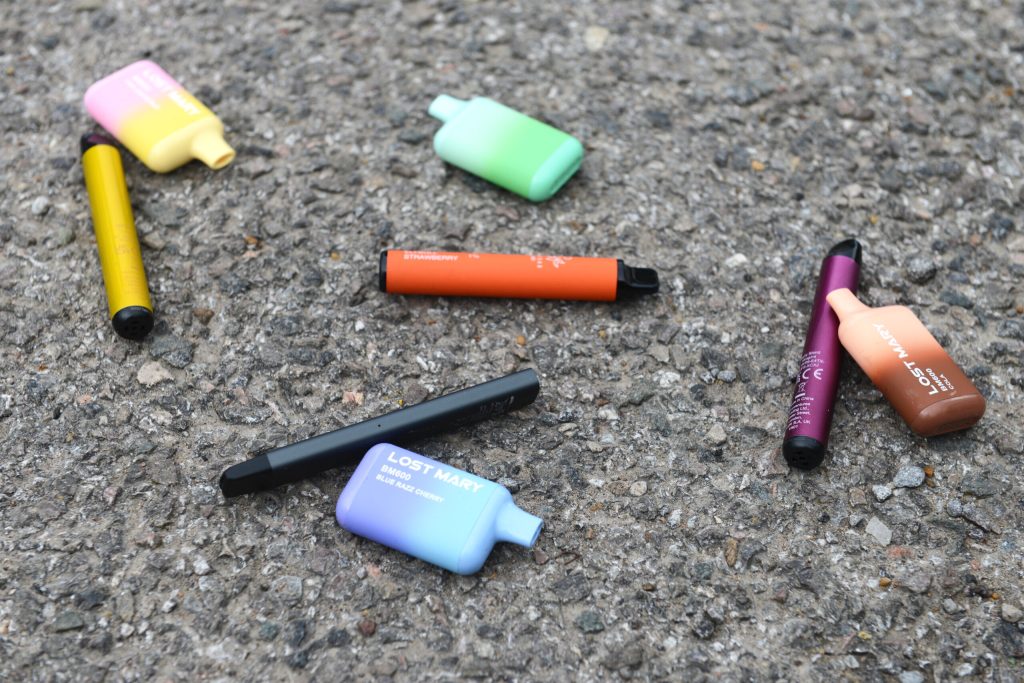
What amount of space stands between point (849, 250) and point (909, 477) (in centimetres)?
40

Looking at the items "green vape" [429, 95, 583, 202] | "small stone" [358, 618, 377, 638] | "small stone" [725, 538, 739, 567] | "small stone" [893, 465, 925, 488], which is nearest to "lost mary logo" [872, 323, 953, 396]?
"small stone" [893, 465, 925, 488]

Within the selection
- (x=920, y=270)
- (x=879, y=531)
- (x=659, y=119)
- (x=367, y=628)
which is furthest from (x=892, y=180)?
(x=367, y=628)

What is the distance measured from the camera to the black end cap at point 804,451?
1.43 m

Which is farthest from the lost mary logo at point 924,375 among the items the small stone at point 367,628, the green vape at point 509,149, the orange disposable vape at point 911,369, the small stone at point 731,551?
the small stone at point 367,628

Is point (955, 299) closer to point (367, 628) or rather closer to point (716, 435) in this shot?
point (716, 435)

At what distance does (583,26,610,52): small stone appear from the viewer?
2.10 m

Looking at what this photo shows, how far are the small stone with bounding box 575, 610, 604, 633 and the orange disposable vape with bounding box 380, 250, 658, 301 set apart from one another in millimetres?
548

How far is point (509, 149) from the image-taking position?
178 centimetres

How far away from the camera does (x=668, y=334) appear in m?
1.64

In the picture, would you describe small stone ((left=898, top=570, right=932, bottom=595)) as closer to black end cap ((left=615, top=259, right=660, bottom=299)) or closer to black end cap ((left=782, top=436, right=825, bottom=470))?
black end cap ((left=782, top=436, right=825, bottom=470))

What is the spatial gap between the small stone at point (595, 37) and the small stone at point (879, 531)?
46.0 inches

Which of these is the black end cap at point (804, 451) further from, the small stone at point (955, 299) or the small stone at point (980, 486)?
the small stone at point (955, 299)

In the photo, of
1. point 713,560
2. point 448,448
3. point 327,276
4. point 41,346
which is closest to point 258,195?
point 327,276

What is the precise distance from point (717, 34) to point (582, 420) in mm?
1056
